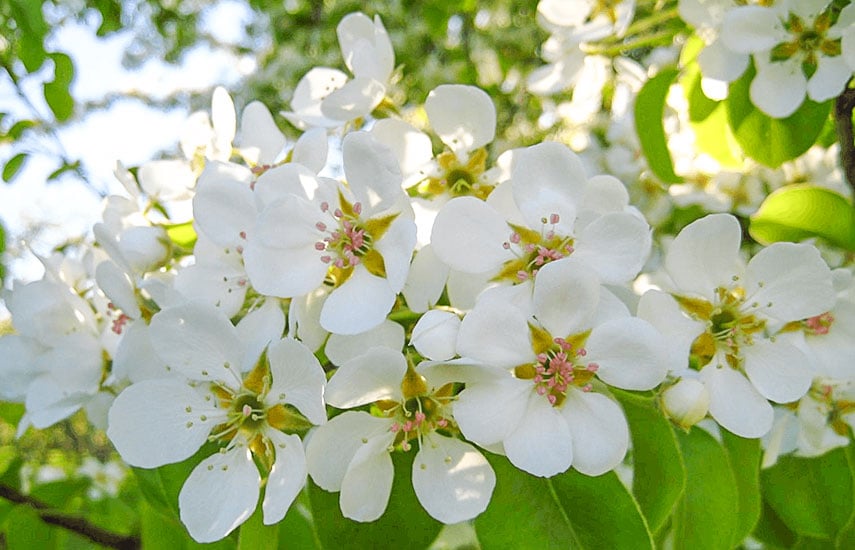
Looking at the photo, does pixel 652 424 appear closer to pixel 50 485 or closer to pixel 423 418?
pixel 423 418

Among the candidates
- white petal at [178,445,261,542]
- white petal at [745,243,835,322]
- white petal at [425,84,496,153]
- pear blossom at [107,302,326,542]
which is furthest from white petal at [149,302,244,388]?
white petal at [745,243,835,322]

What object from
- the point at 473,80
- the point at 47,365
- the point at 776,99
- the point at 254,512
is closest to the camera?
the point at 254,512

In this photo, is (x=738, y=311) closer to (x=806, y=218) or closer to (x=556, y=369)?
(x=556, y=369)

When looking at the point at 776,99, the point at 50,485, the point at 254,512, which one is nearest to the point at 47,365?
the point at 254,512

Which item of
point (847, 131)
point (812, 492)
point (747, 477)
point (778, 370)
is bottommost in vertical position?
point (812, 492)

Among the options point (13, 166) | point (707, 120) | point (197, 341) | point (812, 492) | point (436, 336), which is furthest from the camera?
point (13, 166)

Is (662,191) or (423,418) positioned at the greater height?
(423,418)

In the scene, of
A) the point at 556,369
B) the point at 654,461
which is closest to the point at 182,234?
the point at 556,369

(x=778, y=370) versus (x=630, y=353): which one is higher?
(x=630, y=353)
